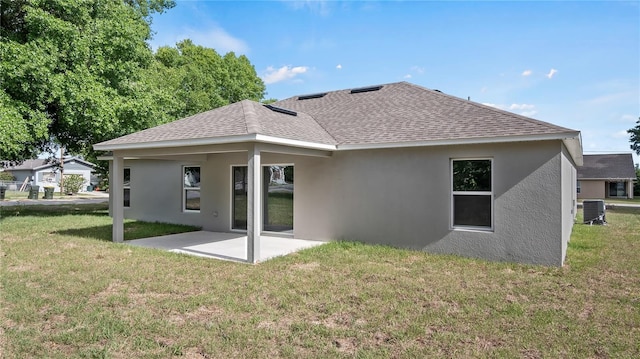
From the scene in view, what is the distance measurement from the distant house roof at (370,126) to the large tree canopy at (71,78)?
205 inches

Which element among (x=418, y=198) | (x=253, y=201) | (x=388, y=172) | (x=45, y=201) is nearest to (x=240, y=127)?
(x=253, y=201)

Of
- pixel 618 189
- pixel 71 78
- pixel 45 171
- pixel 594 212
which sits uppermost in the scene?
pixel 71 78

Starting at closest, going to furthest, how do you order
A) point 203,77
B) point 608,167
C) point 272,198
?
1. point 272,198
2. point 203,77
3. point 608,167

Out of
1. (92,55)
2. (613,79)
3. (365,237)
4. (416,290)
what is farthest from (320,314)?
(613,79)

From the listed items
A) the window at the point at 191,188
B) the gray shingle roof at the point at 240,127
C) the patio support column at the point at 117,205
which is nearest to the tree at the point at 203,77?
the window at the point at 191,188

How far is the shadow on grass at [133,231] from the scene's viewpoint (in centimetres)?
1105

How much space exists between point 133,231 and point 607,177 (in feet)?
140

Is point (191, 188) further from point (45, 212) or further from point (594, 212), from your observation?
point (594, 212)

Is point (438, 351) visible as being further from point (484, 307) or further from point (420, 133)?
point (420, 133)

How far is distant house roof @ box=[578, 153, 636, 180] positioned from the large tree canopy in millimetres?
39506

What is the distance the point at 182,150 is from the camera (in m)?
9.02

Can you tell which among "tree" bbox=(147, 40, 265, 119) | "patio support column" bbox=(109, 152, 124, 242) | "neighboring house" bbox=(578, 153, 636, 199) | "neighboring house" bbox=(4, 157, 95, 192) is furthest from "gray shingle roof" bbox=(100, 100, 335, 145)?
"neighboring house" bbox=(4, 157, 95, 192)

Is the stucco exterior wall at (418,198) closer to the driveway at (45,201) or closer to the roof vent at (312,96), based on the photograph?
the roof vent at (312,96)

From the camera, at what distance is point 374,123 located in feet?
34.0
